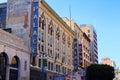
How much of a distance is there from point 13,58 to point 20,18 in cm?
1095

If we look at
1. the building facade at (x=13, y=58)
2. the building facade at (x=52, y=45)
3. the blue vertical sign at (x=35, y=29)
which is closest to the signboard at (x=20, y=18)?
the blue vertical sign at (x=35, y=29)

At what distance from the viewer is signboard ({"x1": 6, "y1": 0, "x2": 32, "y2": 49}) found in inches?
1978

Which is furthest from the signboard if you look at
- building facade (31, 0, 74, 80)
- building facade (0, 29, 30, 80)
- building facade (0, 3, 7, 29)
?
building facade (0, 29, 30, 80)

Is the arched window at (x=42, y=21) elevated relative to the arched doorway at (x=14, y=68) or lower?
elevated

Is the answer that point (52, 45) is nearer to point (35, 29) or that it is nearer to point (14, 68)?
point (35, 29)

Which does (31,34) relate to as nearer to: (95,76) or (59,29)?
(59,29)

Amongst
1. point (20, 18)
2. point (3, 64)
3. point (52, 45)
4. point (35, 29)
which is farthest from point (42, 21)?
point (3, 64)

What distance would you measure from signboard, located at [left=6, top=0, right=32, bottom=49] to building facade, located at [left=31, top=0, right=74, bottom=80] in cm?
281

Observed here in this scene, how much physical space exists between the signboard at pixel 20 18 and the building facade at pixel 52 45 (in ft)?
9.22

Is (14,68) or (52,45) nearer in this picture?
(14,68)

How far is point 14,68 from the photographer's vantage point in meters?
42.9

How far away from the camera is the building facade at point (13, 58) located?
40031 mm

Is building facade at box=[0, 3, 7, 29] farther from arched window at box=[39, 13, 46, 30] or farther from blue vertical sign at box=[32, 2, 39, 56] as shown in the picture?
blue vertical sign at box=[32, 2, 39, 56]

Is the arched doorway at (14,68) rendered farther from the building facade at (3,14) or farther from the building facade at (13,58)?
the building facade at (3,14)
